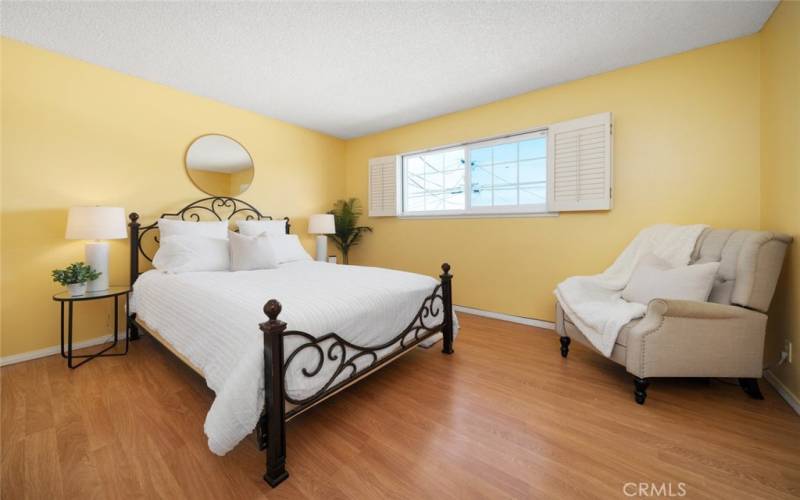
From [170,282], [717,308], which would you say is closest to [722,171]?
[717,308]

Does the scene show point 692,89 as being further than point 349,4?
Yes

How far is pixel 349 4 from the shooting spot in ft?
6.34

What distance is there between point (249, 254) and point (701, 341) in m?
3.23

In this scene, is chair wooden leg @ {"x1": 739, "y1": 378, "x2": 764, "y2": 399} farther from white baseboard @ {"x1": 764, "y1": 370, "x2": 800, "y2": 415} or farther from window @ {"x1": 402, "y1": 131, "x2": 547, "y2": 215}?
window @ {"x1": 402, "y1": 131, "x2": 547, "y2": 215}

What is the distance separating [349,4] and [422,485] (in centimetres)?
265

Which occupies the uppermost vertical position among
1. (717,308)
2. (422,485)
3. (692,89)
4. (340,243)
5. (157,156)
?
(692,89)

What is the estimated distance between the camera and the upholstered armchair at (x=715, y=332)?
1.68 meters

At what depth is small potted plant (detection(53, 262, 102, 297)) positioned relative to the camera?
7.17ft

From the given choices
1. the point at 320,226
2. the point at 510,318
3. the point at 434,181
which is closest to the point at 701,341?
the point at 510,318

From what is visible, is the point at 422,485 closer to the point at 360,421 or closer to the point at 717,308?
the point at 360,421

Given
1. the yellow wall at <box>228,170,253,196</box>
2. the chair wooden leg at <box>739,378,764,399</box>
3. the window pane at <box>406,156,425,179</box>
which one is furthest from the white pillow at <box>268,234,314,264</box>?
the chair wooden leg at <box>739,378,764,399</box>

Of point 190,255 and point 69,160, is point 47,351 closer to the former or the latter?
point 190,255

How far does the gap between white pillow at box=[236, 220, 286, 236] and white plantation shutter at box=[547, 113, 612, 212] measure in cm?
295

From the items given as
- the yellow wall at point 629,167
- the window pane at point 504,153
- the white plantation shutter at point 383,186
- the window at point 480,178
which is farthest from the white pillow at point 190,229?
the window pane at point 504,153
